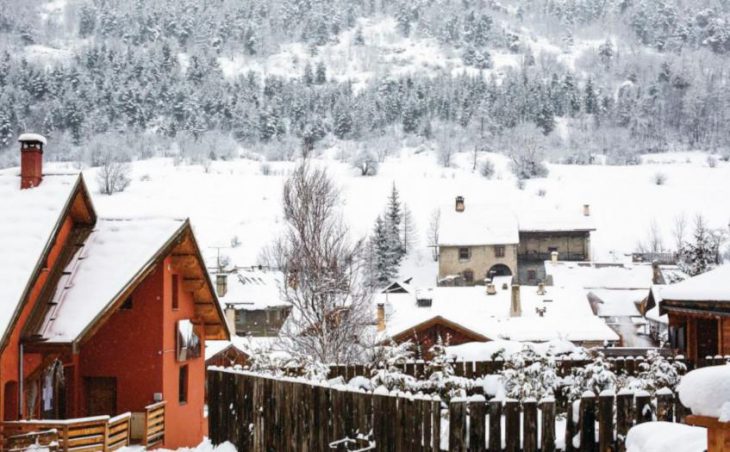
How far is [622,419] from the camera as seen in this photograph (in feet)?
26.2

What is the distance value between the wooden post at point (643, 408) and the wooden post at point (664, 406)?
0.27ft

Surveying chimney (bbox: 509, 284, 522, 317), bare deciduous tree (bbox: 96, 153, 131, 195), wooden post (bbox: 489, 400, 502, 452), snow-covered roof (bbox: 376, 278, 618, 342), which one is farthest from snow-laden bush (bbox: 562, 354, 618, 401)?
bare deciduous tree (bbox: 96, 153, 131, 195)

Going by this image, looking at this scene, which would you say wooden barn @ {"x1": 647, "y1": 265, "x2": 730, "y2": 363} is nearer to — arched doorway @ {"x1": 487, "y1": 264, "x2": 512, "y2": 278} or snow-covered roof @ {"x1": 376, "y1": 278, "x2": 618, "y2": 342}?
snow-covered roof @ {"x1": 376, "y1": 278, "x2": 618, "y2": 342}

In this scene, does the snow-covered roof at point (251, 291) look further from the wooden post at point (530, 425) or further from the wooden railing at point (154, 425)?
the wooden post at point (530, 425)

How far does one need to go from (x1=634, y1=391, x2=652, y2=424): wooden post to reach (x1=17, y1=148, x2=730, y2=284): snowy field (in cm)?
7112

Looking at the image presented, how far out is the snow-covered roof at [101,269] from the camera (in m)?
16.8

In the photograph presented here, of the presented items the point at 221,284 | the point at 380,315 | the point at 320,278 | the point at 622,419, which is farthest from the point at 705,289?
the point at 221,284

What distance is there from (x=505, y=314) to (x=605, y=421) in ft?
125

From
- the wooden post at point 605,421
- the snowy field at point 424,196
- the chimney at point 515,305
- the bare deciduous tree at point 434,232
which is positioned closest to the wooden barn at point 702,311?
the wooden post at point 605,421

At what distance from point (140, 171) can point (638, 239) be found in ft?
241

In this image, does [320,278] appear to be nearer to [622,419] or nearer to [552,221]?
[622,419]

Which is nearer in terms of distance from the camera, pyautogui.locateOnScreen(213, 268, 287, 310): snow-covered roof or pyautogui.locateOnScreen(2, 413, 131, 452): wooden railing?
pyautogui.locateOnScreen(2, 413, 131, 452): wooden railing

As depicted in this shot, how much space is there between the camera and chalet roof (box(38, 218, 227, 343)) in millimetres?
16722

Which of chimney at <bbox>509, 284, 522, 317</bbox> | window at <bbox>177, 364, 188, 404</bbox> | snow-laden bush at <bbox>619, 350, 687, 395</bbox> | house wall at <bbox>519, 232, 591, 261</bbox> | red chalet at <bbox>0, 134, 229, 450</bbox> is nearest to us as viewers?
snow-laden bush at <bbox>619, 350, 687, 395</bbox>
